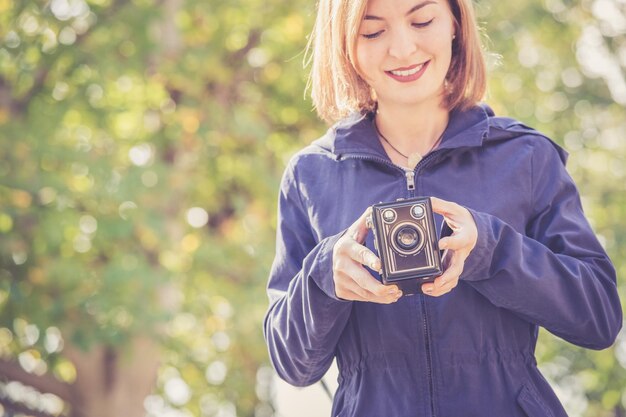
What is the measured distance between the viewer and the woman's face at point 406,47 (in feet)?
7.42

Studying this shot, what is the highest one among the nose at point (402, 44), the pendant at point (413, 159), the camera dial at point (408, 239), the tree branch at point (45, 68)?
the tree branch at point (45, 68)

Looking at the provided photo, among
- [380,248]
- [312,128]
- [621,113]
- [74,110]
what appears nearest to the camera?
[380,248]

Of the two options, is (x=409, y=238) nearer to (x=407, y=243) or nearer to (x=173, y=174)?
(x=407, y=243)

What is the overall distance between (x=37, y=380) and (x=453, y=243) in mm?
7473

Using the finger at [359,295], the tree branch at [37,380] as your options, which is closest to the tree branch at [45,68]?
the tree branch at [37,380]

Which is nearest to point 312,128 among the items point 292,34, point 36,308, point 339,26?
point 292,34

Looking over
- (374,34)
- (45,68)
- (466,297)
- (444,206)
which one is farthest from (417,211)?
(45,68)

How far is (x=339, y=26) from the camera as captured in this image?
235 centimetres

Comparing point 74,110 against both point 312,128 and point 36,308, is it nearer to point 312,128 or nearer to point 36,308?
point 36,308

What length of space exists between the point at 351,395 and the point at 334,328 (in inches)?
6.1

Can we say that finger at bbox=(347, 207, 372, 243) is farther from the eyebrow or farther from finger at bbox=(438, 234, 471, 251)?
the eyebrow

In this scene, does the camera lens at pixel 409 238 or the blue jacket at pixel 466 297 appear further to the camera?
the blue jacket at pixel 466 297

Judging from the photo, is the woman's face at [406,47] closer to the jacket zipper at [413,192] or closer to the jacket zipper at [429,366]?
the jacket zipper at [413,192]

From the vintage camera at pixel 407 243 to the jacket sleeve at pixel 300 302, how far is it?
0.14 m
